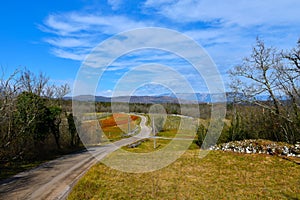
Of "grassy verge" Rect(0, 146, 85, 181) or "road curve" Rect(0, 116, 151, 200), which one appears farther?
"grassy verge" Rect(0, 146, 85, 181)

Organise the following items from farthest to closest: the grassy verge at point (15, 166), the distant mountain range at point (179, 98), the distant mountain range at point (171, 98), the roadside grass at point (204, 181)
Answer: the distant mountain range at point (179, 98) → the distant mountain range at point (171, 98) → the grassy verge at point (15, 166) → the roadside grass at point (204, 181)

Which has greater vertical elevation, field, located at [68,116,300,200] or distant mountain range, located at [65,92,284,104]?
distant mountain range, located at [65,92,284,104]

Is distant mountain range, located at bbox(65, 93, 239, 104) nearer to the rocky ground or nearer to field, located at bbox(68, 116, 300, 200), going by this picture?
the rocky ground

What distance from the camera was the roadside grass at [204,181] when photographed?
7848 mm

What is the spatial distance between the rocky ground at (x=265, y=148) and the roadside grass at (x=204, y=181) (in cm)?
86

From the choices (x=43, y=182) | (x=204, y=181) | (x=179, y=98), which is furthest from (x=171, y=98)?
(x=43, y=182)

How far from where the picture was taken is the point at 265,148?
1362cm

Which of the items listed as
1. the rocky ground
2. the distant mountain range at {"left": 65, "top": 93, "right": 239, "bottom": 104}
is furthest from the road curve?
the rocky ground

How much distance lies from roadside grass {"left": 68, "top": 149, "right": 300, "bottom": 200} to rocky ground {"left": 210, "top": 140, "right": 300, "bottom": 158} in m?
0.86

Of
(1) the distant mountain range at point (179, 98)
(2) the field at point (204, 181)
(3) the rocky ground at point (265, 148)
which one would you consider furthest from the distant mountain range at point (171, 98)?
(2) the field at point (204, 181)

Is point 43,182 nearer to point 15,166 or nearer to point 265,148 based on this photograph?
point 15,166

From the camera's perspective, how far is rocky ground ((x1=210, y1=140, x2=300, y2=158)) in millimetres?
12680

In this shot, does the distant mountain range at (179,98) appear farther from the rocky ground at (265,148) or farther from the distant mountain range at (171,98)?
the rocky ground at (265,148)

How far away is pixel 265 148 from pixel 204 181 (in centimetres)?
625
